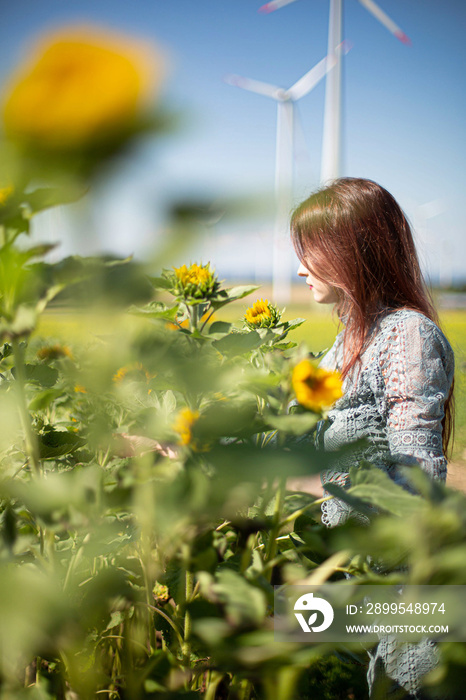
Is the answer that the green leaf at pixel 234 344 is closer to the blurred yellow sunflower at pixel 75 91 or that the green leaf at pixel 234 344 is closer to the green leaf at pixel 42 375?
the green leaf at pixel 42 375

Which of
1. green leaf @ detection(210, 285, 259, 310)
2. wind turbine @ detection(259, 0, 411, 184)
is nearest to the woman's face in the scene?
green leaf @ detection(210, 285, 259, 310)

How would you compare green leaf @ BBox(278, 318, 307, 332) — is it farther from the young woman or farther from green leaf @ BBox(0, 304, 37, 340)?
green leaf @ BBox(0, 304, 37, 340)

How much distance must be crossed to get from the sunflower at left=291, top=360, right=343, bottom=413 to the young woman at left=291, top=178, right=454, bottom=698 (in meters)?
0.52

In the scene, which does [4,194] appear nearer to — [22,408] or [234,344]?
[22,408]

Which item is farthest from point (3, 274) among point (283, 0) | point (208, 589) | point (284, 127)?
point (283, 0)

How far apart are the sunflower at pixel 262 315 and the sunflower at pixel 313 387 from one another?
0.56 meters

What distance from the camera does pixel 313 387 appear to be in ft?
1.45

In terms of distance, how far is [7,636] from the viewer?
0.90ft

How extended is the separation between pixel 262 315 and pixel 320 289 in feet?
0.83

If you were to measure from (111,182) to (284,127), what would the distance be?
7.86 metres

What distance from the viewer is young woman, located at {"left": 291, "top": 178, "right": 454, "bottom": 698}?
3.07 ft

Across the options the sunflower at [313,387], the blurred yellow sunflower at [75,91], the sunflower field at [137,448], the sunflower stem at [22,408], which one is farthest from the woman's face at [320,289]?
the blurred yellow sunflower at [75,91]

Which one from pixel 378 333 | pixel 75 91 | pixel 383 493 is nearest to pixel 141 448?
pixel 383 493

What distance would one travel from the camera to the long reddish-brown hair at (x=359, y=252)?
115cm
